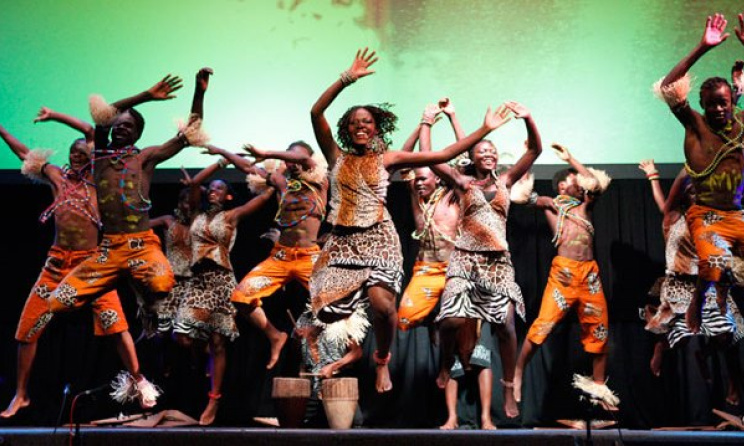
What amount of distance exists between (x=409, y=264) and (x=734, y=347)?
2.89 meters

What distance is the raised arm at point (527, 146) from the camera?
5.30 metres

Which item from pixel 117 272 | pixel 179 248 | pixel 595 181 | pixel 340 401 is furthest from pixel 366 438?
pixel 595 181

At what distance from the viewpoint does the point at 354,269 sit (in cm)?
485

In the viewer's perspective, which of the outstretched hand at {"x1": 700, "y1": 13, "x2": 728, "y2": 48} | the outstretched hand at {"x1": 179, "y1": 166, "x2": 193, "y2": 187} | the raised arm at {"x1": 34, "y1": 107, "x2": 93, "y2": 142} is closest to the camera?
the outstretched hand at {"x1": 700, "y1": 13, "x2": 728, "y2": 48}

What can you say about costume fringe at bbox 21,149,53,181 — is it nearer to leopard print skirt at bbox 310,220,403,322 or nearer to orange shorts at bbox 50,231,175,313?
orange shorts at bbox 50,231,175,313

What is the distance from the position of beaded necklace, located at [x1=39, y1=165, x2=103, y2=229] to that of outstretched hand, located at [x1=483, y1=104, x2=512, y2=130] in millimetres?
3034

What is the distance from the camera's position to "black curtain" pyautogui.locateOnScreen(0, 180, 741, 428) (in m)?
7.32

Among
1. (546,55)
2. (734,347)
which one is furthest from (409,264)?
(734,347)

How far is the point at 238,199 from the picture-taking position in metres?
8.00

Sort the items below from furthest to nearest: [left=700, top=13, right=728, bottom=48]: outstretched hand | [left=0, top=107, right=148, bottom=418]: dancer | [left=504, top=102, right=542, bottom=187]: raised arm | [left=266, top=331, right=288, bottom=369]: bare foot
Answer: [left=266, top=331, right=288, bottom=369]: bare foot < [left=0, top=107, right=148, bottom=418]: dancer < [left=504, top=102, right=542, bottom=187]: raised arm < [left=700, top=13, right=728, bottom=48]: outstretched hand

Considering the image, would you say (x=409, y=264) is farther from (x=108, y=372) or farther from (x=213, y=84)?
(x=108, y=372)

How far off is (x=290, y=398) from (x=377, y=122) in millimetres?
1902

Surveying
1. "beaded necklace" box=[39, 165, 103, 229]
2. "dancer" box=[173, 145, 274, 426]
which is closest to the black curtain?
"dancer" box=[173, 145, 274, 426]

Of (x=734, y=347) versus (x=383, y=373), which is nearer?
(x=383, y=373)
